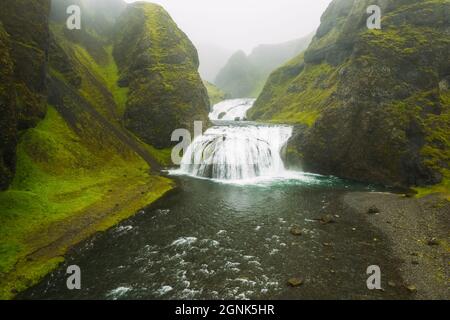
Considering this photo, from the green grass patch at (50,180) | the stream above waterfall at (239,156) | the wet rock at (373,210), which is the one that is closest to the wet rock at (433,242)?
the wet rock at (373,210)

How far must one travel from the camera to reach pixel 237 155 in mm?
57219

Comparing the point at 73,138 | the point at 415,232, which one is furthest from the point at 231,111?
the point at 415,232

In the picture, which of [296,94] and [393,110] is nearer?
[393,110]

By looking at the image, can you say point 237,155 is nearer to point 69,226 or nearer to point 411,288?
point 69,226

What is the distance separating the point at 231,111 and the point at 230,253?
14385 cm

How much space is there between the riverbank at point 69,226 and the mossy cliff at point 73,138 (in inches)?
3.2

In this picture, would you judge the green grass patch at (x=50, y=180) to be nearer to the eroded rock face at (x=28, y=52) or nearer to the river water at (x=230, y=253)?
the eroded rock face at (x=28, y=52)

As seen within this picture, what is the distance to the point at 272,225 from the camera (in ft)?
99.9

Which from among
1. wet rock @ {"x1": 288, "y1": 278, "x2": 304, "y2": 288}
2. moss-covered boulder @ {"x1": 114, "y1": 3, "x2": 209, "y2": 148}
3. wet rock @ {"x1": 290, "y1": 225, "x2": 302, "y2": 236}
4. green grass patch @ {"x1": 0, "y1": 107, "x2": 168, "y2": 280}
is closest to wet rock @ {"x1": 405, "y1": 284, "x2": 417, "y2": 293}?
wet rock @ {"x1": 288, "y1": 278, "x2": 304, "y2": 288}

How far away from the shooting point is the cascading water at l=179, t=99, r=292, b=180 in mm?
55156

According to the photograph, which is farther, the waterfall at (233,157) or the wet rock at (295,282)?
the waterfall at (233,157)

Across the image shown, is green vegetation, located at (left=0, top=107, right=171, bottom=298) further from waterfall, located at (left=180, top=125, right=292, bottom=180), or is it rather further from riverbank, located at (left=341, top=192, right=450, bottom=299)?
riverbank, located at (left=341, top=192, right=450, bottom=299)

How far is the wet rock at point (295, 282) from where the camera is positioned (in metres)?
19.9
